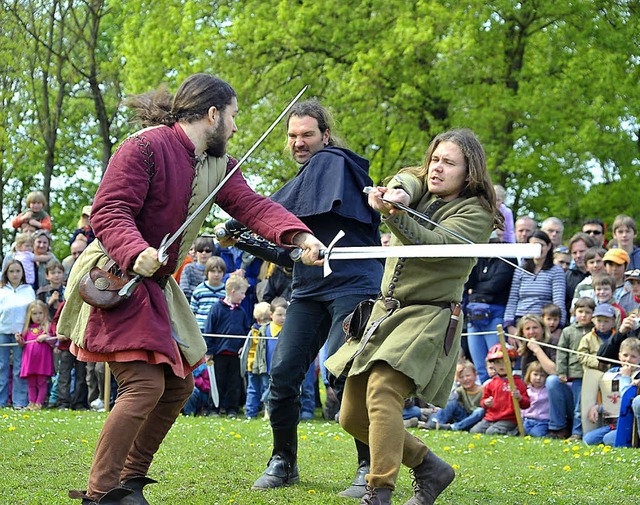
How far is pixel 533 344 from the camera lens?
33.1 ft

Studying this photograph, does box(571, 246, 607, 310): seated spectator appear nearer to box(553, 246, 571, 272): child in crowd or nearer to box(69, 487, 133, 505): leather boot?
box(553, 246, 571, 272): child in crowd

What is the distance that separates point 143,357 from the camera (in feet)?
15.1

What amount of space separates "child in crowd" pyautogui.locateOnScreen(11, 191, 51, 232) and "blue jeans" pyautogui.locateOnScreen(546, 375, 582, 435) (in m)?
8.42

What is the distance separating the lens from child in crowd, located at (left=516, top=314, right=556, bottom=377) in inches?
395

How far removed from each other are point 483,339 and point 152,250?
6.89 metres

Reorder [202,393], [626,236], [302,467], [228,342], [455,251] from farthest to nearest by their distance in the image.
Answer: [202,393], [228,342], [626,236], [302,467], [455,251]

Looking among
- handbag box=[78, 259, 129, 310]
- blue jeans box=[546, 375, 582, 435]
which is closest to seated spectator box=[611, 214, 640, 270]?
blue jeans box=[546, 375, 582, 435]

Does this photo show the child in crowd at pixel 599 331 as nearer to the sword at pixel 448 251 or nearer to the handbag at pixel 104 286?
the sword at pixel 448 251

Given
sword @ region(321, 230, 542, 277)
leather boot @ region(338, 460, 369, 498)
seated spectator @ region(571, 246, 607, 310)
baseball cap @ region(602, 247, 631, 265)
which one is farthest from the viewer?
seated spectator @ region(571, 246, 607, 310)

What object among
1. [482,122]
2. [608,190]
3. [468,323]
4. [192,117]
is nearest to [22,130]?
[482,122]

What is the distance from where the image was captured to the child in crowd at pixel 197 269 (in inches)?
498

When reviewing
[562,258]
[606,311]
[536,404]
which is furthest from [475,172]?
[562,258]

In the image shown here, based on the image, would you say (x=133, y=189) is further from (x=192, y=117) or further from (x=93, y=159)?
(x=93, y=159)

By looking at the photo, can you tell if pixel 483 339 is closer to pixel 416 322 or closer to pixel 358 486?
pixel 358 486
